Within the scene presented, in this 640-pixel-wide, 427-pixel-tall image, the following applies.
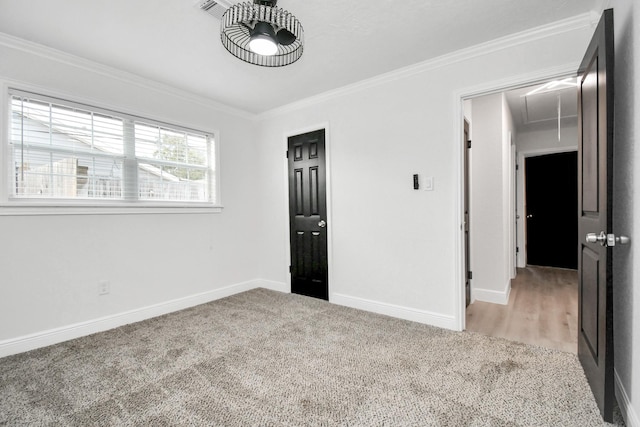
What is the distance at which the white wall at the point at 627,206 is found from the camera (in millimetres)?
1431

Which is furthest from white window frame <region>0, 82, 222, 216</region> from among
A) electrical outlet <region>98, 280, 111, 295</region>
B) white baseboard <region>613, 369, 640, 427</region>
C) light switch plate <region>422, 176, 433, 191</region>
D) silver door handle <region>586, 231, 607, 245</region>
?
white baseboard <region>613, 369, 640, 427</region>

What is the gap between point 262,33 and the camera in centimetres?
170

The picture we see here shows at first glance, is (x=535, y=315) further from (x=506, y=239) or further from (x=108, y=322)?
(x=108, y=322)

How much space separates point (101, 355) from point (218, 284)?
5.16 feet

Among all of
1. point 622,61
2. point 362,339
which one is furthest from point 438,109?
point 362,339

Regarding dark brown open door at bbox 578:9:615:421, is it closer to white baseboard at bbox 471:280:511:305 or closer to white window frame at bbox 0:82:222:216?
white baseboard at bbox 471:280:511:305

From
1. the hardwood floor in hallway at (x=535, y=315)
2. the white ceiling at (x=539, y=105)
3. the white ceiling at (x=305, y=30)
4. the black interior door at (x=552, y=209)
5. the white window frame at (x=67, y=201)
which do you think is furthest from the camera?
the black interior door at (x=552, y=209)

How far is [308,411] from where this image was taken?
168 cm

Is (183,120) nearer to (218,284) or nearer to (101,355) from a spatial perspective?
(218,284)

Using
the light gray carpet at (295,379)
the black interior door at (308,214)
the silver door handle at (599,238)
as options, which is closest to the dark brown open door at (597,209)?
the silver door handle at (599,238)

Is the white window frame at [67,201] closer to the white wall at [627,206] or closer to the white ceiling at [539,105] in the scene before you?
the white wall at [627,206]

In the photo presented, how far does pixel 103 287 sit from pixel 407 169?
3.07 m

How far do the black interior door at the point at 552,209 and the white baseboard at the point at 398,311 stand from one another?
13.7 ft

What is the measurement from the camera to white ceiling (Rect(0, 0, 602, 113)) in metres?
2.04
